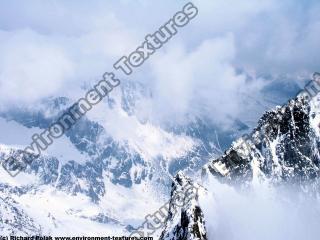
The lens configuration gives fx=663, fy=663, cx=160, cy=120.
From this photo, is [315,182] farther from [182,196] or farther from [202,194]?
[182,196]

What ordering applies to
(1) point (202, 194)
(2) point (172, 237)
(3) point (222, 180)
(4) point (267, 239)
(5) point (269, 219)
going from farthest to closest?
(3) point (222, 180), (5) point (269, 219), (4) point (267, 239), (1) point (202, 194), (2) point (172, 237)

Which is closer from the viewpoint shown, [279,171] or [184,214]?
[184,214]

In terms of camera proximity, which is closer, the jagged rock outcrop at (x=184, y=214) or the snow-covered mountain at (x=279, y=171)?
the jagged rock outcrop at (x=184, y=214)

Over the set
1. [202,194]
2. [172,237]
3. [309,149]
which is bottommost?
[172,237]

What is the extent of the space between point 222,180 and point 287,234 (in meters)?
23.9

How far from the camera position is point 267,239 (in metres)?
157

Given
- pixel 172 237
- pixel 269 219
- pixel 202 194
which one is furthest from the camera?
pixel 269 219

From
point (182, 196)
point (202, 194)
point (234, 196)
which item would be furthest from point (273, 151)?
point (182, 196)

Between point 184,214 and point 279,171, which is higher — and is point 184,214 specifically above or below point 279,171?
below

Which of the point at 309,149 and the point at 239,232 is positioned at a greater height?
the point at 309,149

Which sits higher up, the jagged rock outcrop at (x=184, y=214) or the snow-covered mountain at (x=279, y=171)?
the snow-covered mountain at (x=279, y=171)

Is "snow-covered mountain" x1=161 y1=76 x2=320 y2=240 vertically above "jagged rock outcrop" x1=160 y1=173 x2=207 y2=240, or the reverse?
"snow-covered mountain" x1=161 y1=76 x2=320 y2=240

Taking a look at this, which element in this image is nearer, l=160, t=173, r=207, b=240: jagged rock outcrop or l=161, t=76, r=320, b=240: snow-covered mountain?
l=160, t=173, r=207, b=240: jagged rock outcrop

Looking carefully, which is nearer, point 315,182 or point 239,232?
point 239,232
